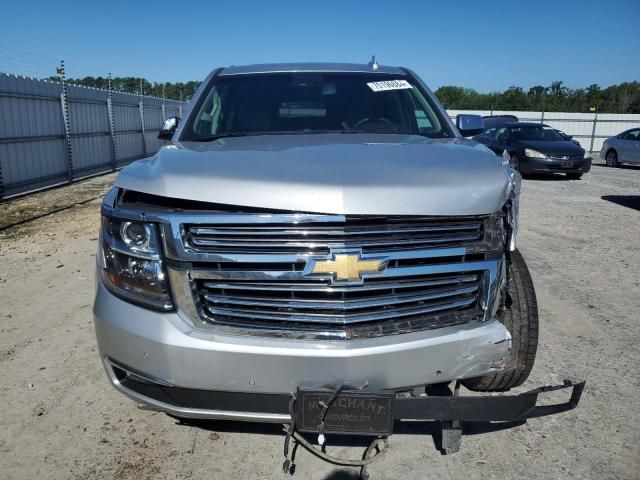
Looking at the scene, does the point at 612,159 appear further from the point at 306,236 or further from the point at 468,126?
the point at 306,236

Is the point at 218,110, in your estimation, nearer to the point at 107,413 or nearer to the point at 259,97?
the point at 259,97

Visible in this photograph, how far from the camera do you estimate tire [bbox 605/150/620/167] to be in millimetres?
19031

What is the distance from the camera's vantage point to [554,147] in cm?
1380

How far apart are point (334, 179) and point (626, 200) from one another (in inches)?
426

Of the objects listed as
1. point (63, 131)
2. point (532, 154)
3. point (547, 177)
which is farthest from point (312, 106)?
point (547, 177)

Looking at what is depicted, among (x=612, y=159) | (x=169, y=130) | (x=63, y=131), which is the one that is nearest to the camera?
(x=169, y=130)

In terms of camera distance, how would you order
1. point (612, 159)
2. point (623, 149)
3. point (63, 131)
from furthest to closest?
point (612, 159)
point (623, 149)
point (63, 131)

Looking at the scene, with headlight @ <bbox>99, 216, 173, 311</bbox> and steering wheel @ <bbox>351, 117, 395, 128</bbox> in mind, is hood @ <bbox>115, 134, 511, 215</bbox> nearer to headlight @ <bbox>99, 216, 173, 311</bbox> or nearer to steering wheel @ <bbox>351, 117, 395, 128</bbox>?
headlight @ <bbox>99, 216, 173, 311</bbox>

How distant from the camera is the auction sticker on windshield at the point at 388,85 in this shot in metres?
3.49

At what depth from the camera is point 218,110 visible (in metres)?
3.38

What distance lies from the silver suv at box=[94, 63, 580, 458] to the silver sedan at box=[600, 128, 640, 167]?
1896 centimetres

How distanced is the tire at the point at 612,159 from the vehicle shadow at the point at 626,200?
8.99 meters

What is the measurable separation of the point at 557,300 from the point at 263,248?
11.6 ft

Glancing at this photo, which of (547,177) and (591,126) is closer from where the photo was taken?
(547,177)
